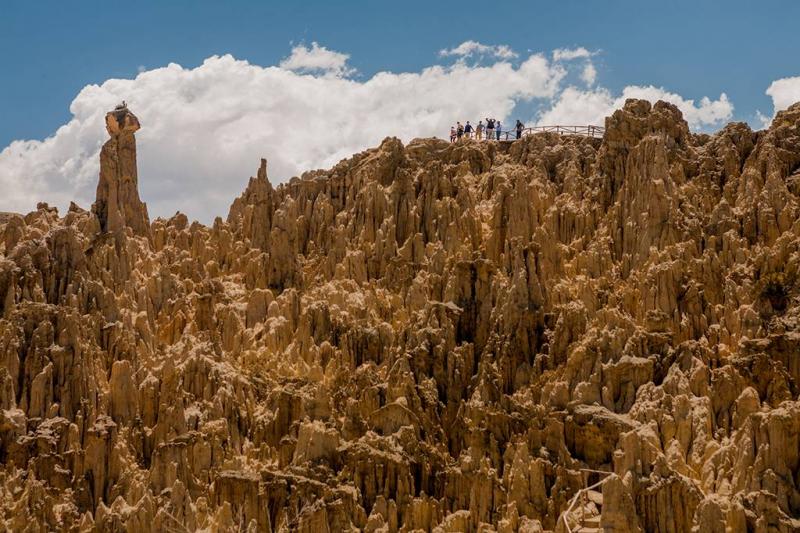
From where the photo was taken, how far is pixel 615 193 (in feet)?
205

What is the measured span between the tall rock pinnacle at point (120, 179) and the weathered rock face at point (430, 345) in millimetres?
137

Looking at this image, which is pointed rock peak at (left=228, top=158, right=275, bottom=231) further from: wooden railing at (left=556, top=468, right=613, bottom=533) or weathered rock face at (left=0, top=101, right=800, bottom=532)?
wooden railing at (left=556, top=468, right=613, bottom=533)

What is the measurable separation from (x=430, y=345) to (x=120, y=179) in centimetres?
2056

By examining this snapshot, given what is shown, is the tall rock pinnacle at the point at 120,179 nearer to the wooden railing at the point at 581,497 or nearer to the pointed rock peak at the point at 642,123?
the pointed rock peak at the point at 642,123

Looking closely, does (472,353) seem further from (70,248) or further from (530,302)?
(70,248)

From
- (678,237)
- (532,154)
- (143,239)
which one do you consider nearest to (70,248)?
(143,239)

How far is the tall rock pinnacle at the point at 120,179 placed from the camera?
65.1 meters

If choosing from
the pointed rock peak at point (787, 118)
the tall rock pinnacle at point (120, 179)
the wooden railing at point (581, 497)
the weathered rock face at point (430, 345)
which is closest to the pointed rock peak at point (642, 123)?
the weathered rock face at point (430, 345)

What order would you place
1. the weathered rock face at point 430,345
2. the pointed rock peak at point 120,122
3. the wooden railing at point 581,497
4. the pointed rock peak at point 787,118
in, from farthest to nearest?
the pointed rock peak at point 120,122, the pointed rock peak at point 787,118, the weathered rock face at point 430,345, the wooden railing at point 581,497

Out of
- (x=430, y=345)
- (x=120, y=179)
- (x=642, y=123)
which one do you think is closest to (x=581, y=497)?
(x=430, y=345)

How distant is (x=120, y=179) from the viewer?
2608 inches

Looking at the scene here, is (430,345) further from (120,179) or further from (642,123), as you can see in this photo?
(120,179)

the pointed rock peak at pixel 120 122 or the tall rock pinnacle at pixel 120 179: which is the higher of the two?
the pointed rock peak at pixel 120 122

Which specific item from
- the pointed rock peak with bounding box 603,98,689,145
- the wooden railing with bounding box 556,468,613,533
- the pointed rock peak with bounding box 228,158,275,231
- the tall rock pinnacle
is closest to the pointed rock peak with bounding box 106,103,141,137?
the tall rock pinnacle
